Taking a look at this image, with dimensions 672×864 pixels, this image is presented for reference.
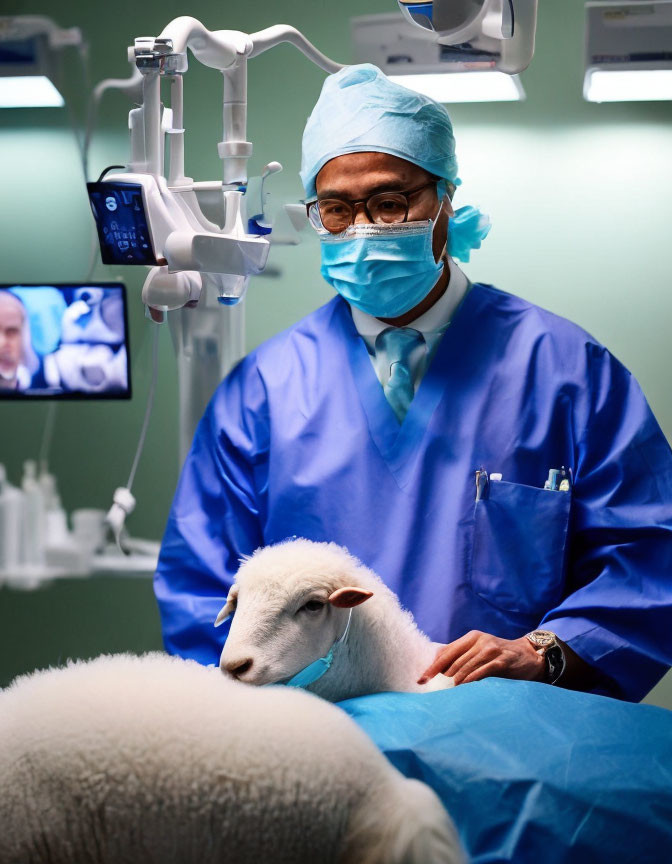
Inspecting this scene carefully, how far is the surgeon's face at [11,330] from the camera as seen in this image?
277cm

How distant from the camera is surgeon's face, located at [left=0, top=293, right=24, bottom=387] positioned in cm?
277

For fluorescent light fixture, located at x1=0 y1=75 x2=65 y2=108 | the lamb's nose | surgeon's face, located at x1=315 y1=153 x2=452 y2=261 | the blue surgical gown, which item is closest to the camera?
the lamb's nose

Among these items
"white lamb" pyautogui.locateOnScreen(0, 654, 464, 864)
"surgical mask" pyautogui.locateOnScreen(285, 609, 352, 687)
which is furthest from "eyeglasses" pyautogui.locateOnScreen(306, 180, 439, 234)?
"white lamb" pyautogui.locateOnScreen(0, 654, 464, 864)

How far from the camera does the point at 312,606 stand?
51.0 inches

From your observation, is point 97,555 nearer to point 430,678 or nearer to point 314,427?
point 314,427

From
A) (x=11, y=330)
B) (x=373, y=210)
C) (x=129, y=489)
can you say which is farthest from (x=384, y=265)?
(x=11, y=330)

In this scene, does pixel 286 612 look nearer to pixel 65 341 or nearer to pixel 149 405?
pixel 149 405

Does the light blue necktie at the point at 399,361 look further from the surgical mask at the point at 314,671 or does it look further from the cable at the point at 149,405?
the cable at the point at 149,405

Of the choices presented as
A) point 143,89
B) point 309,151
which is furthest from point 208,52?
point 309,151

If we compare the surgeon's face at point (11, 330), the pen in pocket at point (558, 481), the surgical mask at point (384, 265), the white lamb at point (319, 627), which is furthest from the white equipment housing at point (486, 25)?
the surgeon's face at point (11, 330)

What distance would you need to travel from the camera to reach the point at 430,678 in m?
1.48

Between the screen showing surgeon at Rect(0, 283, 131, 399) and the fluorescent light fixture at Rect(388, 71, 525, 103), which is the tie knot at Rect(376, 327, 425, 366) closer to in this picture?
the fluorescent light fixture at Rect(388, 71, 525, 103)

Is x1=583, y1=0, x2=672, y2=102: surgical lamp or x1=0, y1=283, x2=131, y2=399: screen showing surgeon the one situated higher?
x1=583, y1=0, x2=672, y2=102: surgical lamp

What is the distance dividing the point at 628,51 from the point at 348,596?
1691 mm
